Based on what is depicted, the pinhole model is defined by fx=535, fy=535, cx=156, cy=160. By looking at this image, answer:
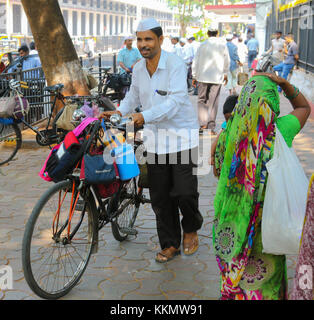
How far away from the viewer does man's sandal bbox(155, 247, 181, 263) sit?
4.36 m

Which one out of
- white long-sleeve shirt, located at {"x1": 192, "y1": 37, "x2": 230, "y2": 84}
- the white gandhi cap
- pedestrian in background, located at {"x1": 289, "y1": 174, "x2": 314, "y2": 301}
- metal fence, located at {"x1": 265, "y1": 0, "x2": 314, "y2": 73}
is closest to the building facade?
metal fence, located at {"x1": 265, "y1": 0, "x2": 314, "y2": 73}

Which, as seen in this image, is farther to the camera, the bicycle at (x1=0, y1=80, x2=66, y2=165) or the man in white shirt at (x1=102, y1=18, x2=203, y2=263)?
the bicycle at (x1=0, y1=80, x2=66, y2=165)

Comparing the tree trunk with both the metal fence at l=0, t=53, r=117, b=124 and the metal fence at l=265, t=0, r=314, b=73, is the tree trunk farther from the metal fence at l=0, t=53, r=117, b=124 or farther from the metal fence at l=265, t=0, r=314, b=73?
the metal fence at l=265, t=0, r=314, b=73

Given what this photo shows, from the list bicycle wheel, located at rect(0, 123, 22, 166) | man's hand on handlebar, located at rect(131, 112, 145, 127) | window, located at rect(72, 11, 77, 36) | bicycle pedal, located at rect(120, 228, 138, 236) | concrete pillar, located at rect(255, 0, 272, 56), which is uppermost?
window, located at rect(72, 11, 77, 36)

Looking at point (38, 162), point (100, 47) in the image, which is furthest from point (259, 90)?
point (100, 47)

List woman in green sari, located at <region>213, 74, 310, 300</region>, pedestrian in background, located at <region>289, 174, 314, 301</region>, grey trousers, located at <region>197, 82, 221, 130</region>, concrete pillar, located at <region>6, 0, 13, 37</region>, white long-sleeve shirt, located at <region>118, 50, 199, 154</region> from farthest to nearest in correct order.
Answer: concrete pillar, located at <region>6, 0, 13, 37</region> → grey trousers, located at <region>197, 82, 221, 130</region> → white long-sleeve shirt, located at <region>118, 50, 199, 154</region> → woman in green sari, located at <region>213, 74, 310, 300</region> → pedestrian in background, located at <region>289, 174, 314, 301</region>

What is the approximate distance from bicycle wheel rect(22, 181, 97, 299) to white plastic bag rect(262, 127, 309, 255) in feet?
4.68

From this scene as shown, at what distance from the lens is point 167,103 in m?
3.80

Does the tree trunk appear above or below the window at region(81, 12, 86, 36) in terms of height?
below

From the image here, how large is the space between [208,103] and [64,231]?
6.51 meters

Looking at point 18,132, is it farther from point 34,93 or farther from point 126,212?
point 126,212

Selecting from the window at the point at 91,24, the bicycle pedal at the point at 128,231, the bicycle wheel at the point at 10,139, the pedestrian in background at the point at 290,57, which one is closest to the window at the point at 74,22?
the window at the point at 91,24

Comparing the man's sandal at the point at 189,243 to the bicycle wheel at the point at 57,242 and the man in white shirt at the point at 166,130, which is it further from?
the bicycle wheel at the point at 57,242

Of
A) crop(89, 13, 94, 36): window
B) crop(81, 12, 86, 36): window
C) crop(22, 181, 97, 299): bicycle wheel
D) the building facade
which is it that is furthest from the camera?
crop(89, 13, 94, 36): window
